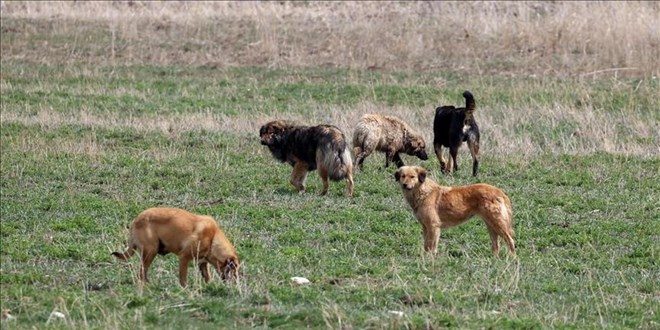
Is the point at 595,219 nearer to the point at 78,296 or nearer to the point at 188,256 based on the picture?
the point at 188,256

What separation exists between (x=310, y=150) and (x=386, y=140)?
74.8 inches

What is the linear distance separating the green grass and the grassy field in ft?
0.11

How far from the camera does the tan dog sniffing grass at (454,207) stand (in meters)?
12.0

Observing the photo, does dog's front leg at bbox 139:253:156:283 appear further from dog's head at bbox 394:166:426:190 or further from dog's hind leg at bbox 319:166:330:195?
dog's hind leg at bbox 319:166:330:195

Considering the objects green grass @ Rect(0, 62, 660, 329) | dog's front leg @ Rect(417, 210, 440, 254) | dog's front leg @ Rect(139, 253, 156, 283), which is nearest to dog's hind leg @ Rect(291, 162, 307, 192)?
green grass @ Rect(0, 62, 660, 329)

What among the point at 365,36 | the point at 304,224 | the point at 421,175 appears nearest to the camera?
the point at 421,175

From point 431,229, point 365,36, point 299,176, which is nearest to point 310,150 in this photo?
point 299,176

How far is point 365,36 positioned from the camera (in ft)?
96.1

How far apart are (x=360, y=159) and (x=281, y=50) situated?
11832mm

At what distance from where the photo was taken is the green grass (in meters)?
9.44

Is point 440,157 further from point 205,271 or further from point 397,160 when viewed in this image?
point 205,271

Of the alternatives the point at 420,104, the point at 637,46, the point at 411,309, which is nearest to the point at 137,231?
the point at 411,309

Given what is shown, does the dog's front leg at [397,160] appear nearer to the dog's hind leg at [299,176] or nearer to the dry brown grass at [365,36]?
the dog's hind leg at [299,176]

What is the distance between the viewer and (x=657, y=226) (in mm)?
13445
